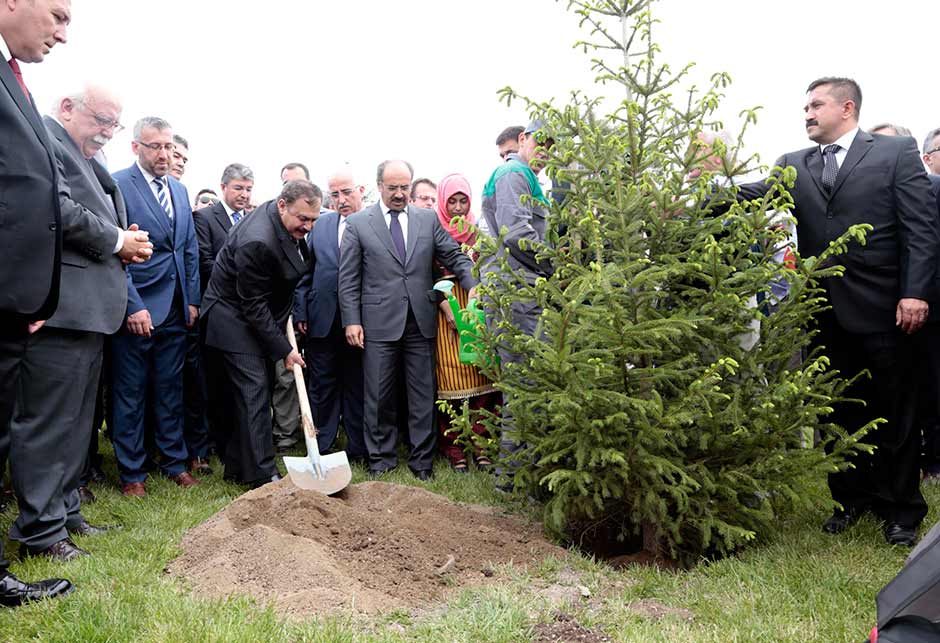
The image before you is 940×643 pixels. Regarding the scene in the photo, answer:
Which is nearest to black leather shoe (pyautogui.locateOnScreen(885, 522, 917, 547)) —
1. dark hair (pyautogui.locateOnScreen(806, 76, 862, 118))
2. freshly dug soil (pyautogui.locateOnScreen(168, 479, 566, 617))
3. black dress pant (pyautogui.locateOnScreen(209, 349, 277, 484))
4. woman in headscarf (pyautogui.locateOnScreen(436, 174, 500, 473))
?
freshly dug soil (pyautogui.locateOnScreen(168, 479, 566, 617))

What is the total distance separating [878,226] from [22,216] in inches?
166

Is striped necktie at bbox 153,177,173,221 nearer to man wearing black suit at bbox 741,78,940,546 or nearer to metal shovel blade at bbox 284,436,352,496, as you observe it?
metal shovel blade at bbox 284,436,352,496

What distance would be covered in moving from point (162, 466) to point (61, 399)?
2.13 metres

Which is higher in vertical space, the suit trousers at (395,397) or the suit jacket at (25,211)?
the suit jacket at (25,211)

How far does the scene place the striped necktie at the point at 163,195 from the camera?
6125 mm

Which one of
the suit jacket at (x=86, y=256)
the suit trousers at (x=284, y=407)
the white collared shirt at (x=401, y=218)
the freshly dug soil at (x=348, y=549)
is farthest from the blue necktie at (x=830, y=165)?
the suit trousers at (x=284, y=407)

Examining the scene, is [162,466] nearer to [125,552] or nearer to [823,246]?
[125,552]

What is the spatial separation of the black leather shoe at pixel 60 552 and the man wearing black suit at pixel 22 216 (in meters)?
0.51

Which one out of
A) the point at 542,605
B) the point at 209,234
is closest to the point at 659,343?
the point at 542,605

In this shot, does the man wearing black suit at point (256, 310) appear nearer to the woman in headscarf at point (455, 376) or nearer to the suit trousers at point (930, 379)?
the woman in headscarf at point (455, 376)

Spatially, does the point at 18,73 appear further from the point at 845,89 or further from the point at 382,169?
the point at 845,89

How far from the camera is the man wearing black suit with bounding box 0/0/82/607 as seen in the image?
3.26 metres

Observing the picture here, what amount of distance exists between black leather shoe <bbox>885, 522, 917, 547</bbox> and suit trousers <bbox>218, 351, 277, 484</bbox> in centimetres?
392

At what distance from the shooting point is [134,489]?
18.5 feet
